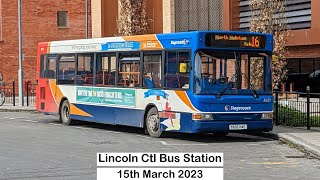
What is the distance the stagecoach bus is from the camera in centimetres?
→ 1681

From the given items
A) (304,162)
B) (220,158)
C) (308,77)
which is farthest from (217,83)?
(308,77)

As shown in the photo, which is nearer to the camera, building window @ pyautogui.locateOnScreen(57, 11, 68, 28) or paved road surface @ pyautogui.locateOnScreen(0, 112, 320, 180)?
paved road surface @ pyautogui.locateOnScreen(0, 112, 320, 180)

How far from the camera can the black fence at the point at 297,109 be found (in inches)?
791

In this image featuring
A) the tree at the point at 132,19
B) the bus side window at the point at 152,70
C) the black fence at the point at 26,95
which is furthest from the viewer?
the tree at the point at 132,19

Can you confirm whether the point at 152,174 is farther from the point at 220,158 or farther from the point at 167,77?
the point at 167,77

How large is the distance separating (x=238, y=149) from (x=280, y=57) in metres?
11.5

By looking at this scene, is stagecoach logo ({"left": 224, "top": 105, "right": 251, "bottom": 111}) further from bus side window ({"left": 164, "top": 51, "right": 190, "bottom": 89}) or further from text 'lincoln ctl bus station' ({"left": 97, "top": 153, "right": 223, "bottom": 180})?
text 'lincoln ctl bus station' ({"left": 97, "top": 153, "right": 223, "bottom": 180})

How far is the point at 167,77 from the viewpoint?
17.6 meters

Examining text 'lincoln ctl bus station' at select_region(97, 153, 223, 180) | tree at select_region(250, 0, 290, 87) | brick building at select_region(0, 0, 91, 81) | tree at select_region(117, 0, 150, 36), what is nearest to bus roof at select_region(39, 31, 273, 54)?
tree at select_region(250, 0, 290, 87)

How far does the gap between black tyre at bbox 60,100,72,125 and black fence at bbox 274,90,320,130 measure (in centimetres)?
662

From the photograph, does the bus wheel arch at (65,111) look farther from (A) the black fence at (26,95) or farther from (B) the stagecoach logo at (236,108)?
(A) the black fence at (26,95)

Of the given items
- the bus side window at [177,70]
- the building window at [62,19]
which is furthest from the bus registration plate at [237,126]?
the building window at [62,19]

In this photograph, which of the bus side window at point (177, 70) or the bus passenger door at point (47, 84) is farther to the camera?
the bus passenger door at point (47, 84)

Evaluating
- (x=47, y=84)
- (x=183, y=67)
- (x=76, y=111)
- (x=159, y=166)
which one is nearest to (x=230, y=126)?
(x=183, y=67)
